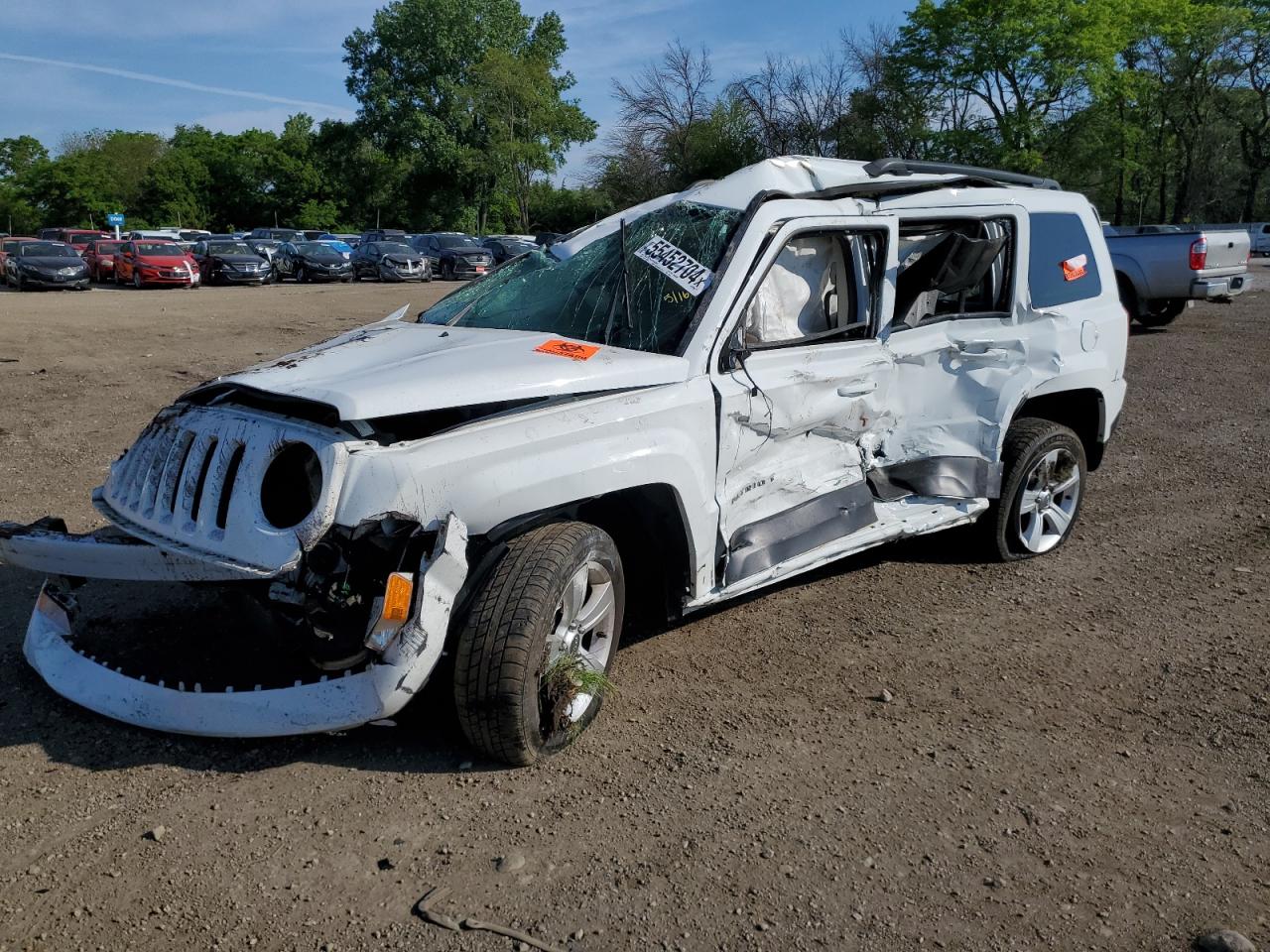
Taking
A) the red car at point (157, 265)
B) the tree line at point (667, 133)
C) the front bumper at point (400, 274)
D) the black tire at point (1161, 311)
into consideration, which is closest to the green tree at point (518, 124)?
the tree line at point (667, 133)

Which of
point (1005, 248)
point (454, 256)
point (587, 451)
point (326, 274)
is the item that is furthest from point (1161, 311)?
point (326, 274)

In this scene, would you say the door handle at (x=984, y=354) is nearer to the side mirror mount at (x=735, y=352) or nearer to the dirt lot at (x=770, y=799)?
the dirt lot at (x=770, y=799)

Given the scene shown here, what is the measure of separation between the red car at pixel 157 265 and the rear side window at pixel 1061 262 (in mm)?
27460

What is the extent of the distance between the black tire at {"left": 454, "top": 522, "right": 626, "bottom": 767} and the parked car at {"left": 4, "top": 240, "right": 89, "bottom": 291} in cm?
2811

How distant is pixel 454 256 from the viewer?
3509cm

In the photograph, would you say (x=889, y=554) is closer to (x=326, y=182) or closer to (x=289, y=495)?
(x=289, y=495)

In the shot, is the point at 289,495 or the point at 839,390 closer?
the point at 289,495

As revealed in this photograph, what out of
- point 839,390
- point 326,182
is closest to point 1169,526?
point 839,390

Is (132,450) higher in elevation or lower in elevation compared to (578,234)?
lower

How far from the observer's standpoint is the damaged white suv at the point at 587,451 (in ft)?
10.3

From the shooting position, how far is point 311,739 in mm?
3500

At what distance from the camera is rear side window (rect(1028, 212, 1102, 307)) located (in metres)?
5.39

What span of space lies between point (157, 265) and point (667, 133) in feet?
57.0

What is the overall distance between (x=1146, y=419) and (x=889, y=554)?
501 centimetres
